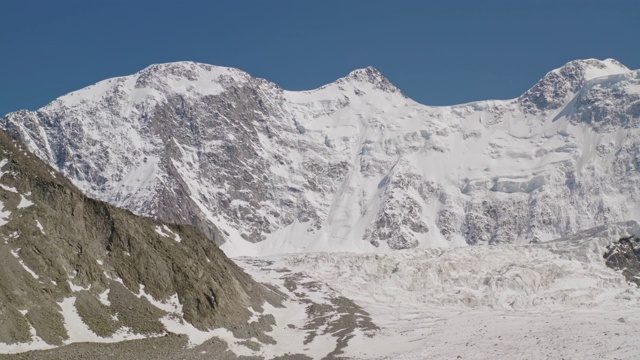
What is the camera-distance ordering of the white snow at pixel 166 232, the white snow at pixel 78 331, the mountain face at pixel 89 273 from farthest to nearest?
the white snow at pixel 166 232 < the mountain face at pixel 89 273 < the white snow at pixel 78 331

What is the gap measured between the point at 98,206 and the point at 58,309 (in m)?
33.5

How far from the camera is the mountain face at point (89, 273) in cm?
10312

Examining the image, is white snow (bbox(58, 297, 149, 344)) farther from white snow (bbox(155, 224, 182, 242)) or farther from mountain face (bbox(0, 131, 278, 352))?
white snow (bbox(155, 224, 182, 242))

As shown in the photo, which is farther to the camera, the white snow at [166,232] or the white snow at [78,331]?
the white snow at [166,232]

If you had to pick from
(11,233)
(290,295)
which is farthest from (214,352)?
(290,295)

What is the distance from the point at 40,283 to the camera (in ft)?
353

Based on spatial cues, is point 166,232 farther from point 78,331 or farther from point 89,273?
point 78,331

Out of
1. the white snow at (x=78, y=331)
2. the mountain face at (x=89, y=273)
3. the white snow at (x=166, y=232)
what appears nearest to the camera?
the white snow at (x=78, y=331)

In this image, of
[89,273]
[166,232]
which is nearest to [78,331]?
[89,273]

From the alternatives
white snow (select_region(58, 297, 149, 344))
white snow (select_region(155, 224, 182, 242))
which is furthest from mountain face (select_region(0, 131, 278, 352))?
white snow (select_region(155, 224, 182, 242))

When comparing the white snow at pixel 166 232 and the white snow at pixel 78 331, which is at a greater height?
the white snow at pixel 166 232

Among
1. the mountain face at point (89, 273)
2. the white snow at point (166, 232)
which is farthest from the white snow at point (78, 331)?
the white snow at point (166, 232)

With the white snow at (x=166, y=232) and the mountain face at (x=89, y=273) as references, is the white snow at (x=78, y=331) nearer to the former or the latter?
the mountain face at (x=89, y=273)

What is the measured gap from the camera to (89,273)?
388ft
